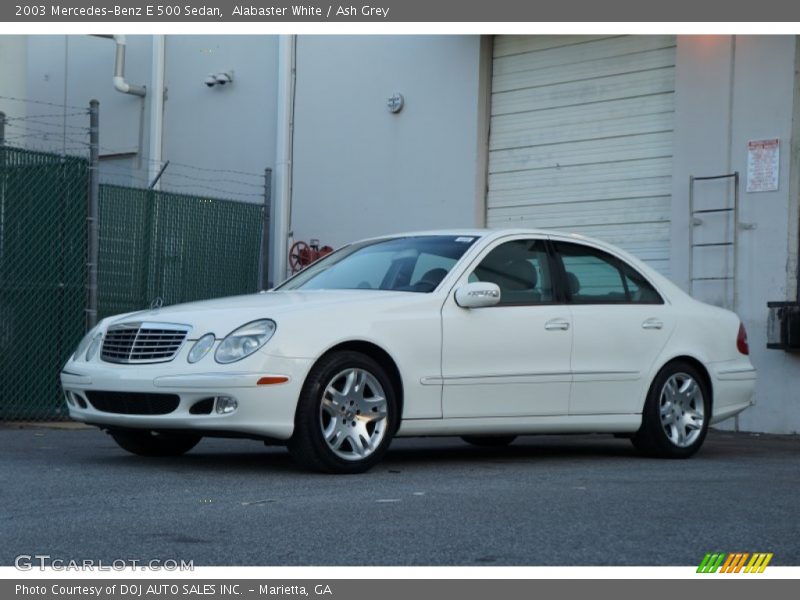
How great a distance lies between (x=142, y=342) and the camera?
812 cm

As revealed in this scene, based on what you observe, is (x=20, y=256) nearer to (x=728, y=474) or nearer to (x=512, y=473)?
(x=512, y=473)

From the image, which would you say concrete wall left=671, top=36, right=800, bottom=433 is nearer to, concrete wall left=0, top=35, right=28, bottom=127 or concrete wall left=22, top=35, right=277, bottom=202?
concrete wall left=22, top=35, right=277, bottom=202

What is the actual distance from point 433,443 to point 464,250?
2.61 m

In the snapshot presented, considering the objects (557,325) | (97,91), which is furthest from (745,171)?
(97,91)

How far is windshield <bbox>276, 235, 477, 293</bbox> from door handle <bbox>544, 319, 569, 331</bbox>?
2.30ft

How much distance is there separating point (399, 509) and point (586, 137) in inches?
359

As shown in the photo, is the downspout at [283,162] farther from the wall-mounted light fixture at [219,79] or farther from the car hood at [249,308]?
the car hood at [249,308]

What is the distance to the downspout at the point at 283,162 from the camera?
17.6 meters

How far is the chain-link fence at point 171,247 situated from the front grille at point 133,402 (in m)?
5.01

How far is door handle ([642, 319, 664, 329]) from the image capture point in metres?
9.41

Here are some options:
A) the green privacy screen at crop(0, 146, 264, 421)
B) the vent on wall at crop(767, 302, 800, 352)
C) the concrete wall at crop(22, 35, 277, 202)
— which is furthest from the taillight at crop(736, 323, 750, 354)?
the concrete wall at crop(22, 35, 277, 202)

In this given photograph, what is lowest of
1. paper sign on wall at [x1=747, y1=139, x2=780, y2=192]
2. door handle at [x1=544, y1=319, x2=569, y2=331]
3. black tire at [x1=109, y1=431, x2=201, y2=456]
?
black tire at [x1=109, y1=431, x2=201, y2=456]

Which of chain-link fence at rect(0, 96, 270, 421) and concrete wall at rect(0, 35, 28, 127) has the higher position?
concrete wall at rect(0, 35, 28, 127)

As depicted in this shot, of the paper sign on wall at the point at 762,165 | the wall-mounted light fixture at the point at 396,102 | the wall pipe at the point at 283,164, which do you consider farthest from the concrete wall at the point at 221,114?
the paper sign on wall at the point at 762,165
